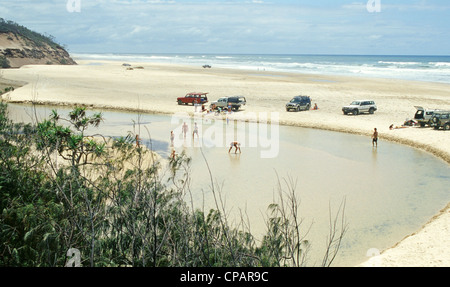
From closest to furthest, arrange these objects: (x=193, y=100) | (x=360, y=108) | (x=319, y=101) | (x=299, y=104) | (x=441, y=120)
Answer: (x=441, y=120), (x=360, y=108), (x=299, y=104), (x=193, y=100), (x=319, y=101)


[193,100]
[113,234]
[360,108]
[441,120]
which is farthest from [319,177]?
[193,100]

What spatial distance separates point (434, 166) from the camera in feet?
84.4

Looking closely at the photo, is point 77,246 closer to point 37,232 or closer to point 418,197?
point 37,232

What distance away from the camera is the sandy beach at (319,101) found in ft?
46.6

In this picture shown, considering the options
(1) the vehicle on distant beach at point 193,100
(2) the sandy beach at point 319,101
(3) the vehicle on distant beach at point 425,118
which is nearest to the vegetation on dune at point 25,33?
(2) the sandy beach at point 319,101

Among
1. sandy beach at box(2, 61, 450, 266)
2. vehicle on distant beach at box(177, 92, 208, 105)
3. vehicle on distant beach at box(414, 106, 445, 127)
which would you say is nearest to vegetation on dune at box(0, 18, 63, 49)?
sandy beach at box(2, 61, 450, 266)

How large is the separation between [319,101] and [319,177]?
2902cm

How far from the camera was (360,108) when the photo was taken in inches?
1671

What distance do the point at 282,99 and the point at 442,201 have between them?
3303cm

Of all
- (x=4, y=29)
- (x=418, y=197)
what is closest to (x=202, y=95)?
(x=418, y=197)

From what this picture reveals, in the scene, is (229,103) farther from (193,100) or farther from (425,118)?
(425,118)

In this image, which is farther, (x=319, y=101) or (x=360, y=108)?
(x=319, y=101)

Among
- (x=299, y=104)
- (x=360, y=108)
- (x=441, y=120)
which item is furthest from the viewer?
(x=299, y=104)

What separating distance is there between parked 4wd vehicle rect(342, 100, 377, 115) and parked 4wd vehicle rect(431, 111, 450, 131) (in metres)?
8.44
